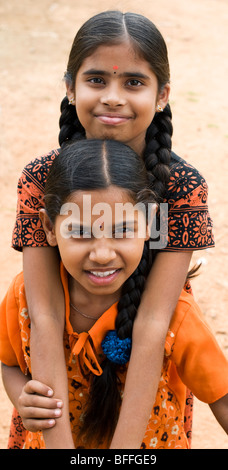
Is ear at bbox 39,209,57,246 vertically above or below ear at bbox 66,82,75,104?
below

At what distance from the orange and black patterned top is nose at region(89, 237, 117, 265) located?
0.40 metres

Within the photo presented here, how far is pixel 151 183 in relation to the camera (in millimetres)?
2270

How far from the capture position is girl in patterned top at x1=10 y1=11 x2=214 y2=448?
2.15m

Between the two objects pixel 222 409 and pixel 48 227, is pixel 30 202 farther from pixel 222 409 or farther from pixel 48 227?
pixel 222 409

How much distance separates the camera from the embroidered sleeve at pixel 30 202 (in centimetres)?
241

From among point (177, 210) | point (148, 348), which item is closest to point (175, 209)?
point (177, 210)

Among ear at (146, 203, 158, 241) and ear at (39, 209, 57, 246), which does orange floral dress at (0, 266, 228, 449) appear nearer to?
ear at (39, 209, 57, 246)

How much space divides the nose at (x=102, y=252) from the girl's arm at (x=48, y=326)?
373mm

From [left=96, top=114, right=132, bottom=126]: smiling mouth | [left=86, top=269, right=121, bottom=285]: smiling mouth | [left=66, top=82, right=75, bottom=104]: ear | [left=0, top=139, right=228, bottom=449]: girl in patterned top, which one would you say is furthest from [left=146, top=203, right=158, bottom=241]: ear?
[left=66, top=82, right=75, bottom=104]: ear

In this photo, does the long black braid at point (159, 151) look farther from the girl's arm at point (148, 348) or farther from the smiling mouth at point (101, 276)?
the smiling mouth at point (101, 276)

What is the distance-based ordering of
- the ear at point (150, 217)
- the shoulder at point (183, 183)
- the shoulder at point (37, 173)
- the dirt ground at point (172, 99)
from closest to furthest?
the ear at point (150, 217) < the shoulder at point (183, 183) < the shoulder at point (37, 173) < the dirt ground at point (172, 99)

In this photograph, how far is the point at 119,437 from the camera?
208 cm

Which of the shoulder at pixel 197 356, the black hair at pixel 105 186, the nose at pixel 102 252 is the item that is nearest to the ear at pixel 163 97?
the black hair at pixel 105 186
